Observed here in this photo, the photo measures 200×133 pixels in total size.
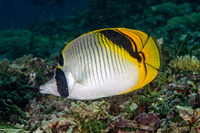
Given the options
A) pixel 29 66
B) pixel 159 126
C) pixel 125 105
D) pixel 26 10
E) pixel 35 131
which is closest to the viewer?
pixel 159 126

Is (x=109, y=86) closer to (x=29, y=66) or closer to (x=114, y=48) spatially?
(x=114, y=48)

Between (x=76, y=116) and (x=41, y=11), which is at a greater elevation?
(x=41, y=11)

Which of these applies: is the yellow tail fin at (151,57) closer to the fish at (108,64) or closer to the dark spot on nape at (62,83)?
the fish at (108,64)

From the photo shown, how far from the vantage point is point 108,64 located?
142 cm

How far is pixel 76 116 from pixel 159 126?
39.2 inches

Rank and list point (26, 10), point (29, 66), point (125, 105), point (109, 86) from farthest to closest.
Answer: point (26, 10) → point (29, 66) → point (125, 105) → point (109, 86)

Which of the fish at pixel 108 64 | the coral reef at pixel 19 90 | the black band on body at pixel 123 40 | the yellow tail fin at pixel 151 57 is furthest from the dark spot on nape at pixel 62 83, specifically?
the coral reef at pixel 19 90

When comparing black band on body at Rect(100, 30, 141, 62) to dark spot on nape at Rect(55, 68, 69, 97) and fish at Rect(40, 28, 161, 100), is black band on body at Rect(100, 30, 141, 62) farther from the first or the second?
dark spot on nape at Rect(55, 68, 69, 97)

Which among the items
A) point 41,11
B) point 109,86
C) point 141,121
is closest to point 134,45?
point 109,86

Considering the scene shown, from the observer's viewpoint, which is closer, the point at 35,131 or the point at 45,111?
the point at 35,131

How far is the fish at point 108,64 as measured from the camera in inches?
55.9

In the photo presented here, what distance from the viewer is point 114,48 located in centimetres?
146

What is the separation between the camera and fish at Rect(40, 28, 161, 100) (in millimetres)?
1421

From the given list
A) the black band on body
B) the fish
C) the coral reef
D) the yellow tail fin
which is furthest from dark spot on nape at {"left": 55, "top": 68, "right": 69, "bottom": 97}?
the coral reef
